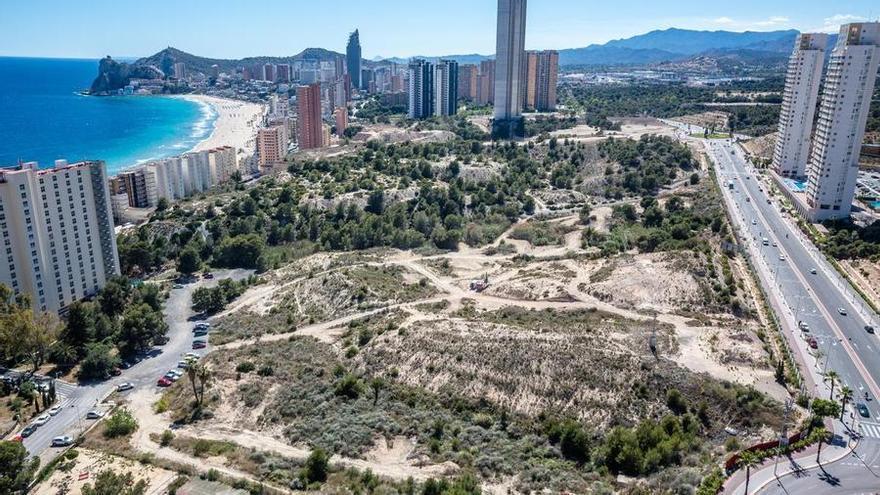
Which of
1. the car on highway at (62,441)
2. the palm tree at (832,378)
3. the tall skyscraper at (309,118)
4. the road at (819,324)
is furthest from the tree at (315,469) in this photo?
the tall skyscraper at (309,118)

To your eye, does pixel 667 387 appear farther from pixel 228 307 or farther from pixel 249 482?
pixel 228 307

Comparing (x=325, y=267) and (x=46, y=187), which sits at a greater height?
(x=46, y=187)

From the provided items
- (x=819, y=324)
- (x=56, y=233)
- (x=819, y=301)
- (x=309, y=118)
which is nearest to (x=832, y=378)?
(x=819, y=324)

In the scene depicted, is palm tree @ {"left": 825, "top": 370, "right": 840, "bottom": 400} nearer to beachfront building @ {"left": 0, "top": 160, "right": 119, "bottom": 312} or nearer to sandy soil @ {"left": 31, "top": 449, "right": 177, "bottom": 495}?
sandy soil @ {"left": 31, "top": 449, "right": 177, "bottom": 495}

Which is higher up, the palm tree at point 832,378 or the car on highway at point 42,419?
the palm tree at point 832,378

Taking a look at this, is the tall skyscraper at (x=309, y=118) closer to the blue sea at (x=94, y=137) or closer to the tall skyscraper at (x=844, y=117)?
the blue sea at (x=94, y=137)

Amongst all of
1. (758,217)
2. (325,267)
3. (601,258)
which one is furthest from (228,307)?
(758,217)
